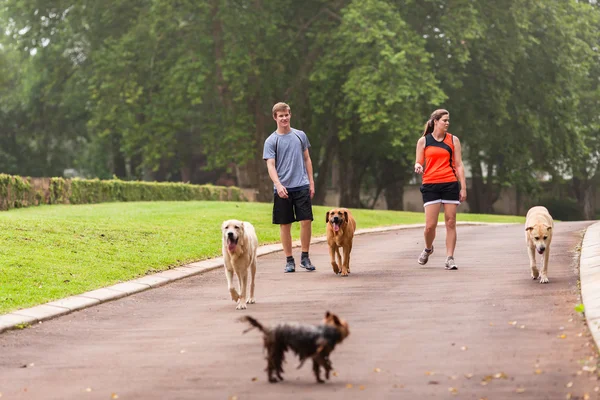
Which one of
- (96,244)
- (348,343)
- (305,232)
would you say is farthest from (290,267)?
(348,343)

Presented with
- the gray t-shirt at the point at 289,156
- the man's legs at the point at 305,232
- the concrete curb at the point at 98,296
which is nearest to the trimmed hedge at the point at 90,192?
the concrete curb at the point at 98,296

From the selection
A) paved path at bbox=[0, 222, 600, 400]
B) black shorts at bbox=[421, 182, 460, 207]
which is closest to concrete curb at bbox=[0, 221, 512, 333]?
paved path at bbox=[0, 222, 600, 400]

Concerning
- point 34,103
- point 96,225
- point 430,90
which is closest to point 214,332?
point 96,225

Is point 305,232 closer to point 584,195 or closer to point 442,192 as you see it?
point 442,192

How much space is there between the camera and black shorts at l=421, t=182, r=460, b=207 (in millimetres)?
14586

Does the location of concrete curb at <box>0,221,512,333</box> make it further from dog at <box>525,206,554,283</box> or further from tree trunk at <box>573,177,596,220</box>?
tree trunk at <box>573,177,596,220</box>

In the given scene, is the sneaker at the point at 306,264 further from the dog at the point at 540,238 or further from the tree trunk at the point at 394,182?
the tree trunk at the point at 394,182

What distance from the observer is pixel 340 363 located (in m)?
8.05

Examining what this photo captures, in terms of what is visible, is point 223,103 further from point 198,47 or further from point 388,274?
point 388,274

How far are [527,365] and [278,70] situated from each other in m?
34.1

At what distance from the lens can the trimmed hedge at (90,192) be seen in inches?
1001

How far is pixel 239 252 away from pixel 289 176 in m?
3.38

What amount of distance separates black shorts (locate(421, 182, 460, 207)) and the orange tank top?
0.07m

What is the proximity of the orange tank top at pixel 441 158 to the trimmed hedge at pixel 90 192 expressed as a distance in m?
13.3
